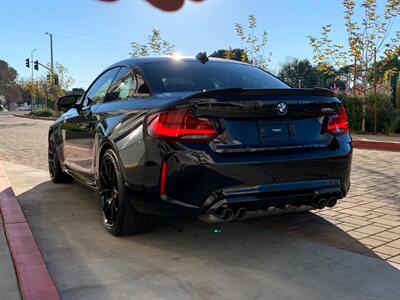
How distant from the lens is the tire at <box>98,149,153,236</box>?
158 inches

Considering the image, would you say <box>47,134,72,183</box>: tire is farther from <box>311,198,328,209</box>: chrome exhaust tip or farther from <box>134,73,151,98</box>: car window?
<box>311,198,328,209</box>: chrome exhaust tip

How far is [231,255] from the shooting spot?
3.83 meters

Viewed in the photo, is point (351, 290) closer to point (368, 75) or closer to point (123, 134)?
point (123, 134)

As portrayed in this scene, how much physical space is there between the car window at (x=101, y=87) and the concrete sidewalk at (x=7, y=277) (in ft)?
6.17

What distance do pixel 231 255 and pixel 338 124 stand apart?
1.38m

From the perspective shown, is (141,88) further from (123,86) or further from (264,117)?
(264,117)

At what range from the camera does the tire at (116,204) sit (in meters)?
4.01

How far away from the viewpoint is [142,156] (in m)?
3.71

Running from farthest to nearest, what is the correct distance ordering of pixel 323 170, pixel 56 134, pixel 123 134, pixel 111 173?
pixel 56 134, pixel 111 173, pixel 123 134, pixel 323 170

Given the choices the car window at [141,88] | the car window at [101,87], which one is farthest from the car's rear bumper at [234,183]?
the car window at [101,87]

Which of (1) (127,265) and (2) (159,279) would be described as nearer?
(2) (159,279)

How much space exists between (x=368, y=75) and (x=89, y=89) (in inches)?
467

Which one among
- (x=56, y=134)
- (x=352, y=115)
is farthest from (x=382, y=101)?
(x=56, y=134)

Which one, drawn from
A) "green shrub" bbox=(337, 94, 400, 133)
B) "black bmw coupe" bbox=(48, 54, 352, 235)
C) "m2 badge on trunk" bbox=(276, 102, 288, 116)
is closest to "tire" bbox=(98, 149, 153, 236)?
"black bmw coupe" bbox=(48, 54, 352, 235)
